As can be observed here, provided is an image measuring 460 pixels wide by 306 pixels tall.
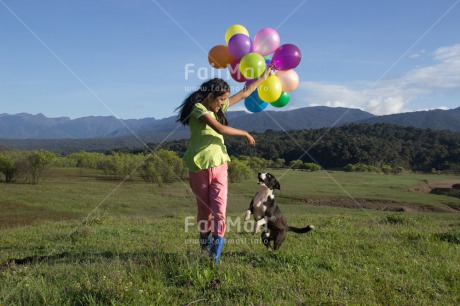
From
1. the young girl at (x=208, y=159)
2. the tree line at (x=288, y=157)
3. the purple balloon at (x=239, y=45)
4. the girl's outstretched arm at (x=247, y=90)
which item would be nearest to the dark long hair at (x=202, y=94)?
the young girl at (x=208, y=159)

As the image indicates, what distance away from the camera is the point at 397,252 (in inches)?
223

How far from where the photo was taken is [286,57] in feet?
21.6

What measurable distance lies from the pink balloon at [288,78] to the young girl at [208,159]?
2087mm

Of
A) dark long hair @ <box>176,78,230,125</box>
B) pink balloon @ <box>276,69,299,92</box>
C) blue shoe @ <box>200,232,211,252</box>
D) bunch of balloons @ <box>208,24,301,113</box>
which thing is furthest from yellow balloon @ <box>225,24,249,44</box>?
blue shoe @ <box>200,232,211,252</box>

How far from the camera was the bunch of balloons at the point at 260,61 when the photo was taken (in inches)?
249

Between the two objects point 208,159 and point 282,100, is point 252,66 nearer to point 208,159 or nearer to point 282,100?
point 282,100

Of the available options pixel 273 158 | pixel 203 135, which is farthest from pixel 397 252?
pixel 273 158

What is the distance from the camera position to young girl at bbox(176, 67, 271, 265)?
4.91 m

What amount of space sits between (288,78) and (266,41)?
78 centimetres

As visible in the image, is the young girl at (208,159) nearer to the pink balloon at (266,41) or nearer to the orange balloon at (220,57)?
the orange balloon at (220,57)

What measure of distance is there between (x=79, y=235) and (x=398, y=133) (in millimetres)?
128416

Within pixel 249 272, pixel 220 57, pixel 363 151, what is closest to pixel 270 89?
pixel 220 57

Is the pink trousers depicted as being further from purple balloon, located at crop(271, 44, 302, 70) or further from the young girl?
purple balloon, located at crop(271, 44, 302, 70)

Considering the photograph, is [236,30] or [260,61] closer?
[260,61]
